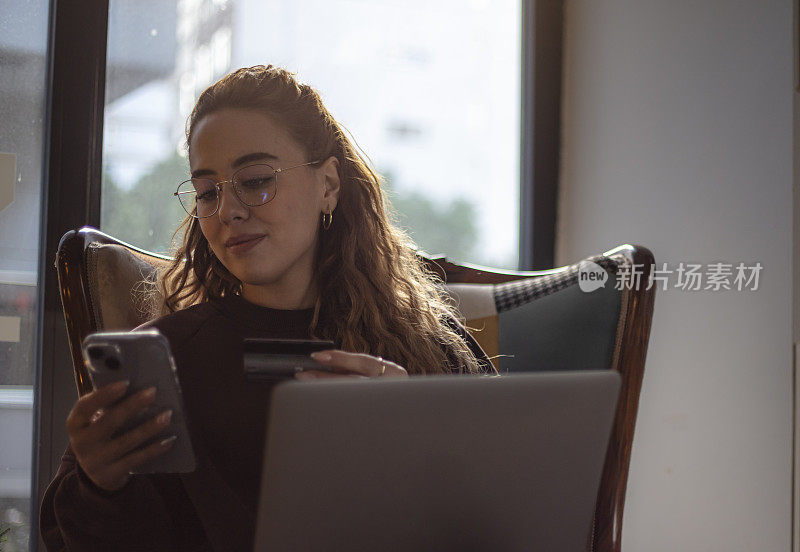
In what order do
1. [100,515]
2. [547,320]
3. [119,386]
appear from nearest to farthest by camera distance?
[119,386]
[100,515]
[547,320]

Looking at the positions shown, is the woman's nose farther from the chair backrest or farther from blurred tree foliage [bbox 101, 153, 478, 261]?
blurred tree foliage [bbox 101, 153, 478, 261]

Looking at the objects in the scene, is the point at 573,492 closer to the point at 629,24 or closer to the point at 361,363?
the point at 361,363

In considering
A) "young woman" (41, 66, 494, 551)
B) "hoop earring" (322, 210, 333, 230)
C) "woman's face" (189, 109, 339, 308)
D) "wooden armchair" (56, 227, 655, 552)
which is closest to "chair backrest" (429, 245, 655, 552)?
"wooden armchair" (56, 227, 655, 552)

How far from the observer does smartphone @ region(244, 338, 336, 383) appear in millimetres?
721

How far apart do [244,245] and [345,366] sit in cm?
44

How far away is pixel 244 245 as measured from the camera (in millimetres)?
1120

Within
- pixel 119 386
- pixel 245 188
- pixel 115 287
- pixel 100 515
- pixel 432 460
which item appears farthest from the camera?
pixel 115 287

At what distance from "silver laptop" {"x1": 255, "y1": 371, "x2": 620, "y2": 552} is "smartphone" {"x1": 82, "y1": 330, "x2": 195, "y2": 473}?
201mm

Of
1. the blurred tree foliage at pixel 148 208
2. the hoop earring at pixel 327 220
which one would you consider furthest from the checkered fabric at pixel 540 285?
the blurred tree foliage at pixel 148 208

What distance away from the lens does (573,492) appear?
64 centimetres

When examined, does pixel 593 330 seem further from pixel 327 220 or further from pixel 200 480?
pixel 200 480

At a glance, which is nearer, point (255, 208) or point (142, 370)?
point (142, 370)

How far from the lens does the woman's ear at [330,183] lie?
1249mm

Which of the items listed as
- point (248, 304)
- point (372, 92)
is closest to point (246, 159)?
point (248, 304)
